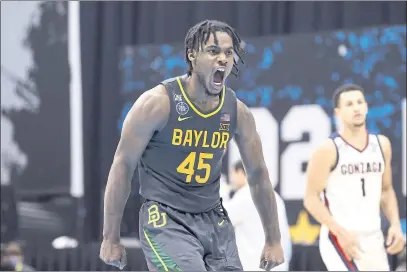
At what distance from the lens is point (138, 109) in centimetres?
321

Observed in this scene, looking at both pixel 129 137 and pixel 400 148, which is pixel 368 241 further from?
pixel 129 137

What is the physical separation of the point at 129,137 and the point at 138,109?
0.12m

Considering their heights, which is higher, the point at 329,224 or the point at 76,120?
the point at 76,120

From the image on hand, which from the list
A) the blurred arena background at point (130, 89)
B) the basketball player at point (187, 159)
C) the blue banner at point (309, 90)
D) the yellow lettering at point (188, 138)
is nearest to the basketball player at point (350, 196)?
the blurred arena background at point (130, 89)

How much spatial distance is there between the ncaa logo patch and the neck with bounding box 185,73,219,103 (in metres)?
0.05

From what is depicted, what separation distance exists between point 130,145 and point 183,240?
0.45 metres

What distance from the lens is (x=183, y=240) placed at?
10.6 ft

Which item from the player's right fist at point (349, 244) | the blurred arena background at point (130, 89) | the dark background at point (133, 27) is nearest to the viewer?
the player's right fist at point (349, 244)

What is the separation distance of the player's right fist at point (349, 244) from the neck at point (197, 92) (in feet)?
7.86

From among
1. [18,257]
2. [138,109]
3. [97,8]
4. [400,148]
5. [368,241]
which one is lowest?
[18,257]

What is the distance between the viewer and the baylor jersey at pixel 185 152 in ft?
10.8

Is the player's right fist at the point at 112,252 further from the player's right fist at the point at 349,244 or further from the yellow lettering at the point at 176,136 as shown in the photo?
the player's right fist at the point at 349,244

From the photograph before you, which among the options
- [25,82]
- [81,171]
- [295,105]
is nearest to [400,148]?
[295,105]

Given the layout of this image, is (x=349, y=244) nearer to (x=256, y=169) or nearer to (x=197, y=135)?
(x=256, y=169)
